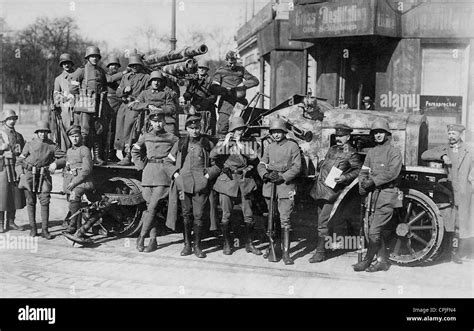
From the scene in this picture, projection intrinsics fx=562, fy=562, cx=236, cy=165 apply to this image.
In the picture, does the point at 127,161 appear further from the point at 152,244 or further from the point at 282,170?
the point at 282,170

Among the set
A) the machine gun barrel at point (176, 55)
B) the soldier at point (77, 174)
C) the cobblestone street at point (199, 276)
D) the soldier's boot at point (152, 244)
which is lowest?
the cobblestone street at point (199, 276)

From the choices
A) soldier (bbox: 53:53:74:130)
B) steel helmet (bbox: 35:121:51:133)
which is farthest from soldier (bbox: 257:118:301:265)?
soldier (bbox: 53:53:74:130)

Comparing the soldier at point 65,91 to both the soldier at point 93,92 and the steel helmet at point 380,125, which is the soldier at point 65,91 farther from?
the steel helmet at point 380,125

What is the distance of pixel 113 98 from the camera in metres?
10.8

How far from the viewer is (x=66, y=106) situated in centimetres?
999

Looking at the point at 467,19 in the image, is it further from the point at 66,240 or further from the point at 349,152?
the point at 66,240

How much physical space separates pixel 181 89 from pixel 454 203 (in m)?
5.17

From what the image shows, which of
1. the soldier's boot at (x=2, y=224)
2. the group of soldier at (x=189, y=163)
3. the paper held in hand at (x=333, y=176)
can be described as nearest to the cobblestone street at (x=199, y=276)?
the group of soldier at (x=189, y=163)

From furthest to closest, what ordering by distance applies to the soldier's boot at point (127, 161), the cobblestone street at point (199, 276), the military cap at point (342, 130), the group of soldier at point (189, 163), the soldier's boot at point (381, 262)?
the soldier's boot at point (127, 161), the military cap at point (342, 130), the group of soldier at point (189, 163), the soldier's boot at point (381, 262), the cobblestone street at point (199, 276)

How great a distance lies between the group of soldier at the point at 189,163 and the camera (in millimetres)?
7578

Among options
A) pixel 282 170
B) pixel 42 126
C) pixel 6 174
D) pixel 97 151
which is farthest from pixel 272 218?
pixel 6 174

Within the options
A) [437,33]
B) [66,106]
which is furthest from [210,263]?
[437,33]

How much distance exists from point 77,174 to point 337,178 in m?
4.06

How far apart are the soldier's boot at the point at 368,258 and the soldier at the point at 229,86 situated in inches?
158
